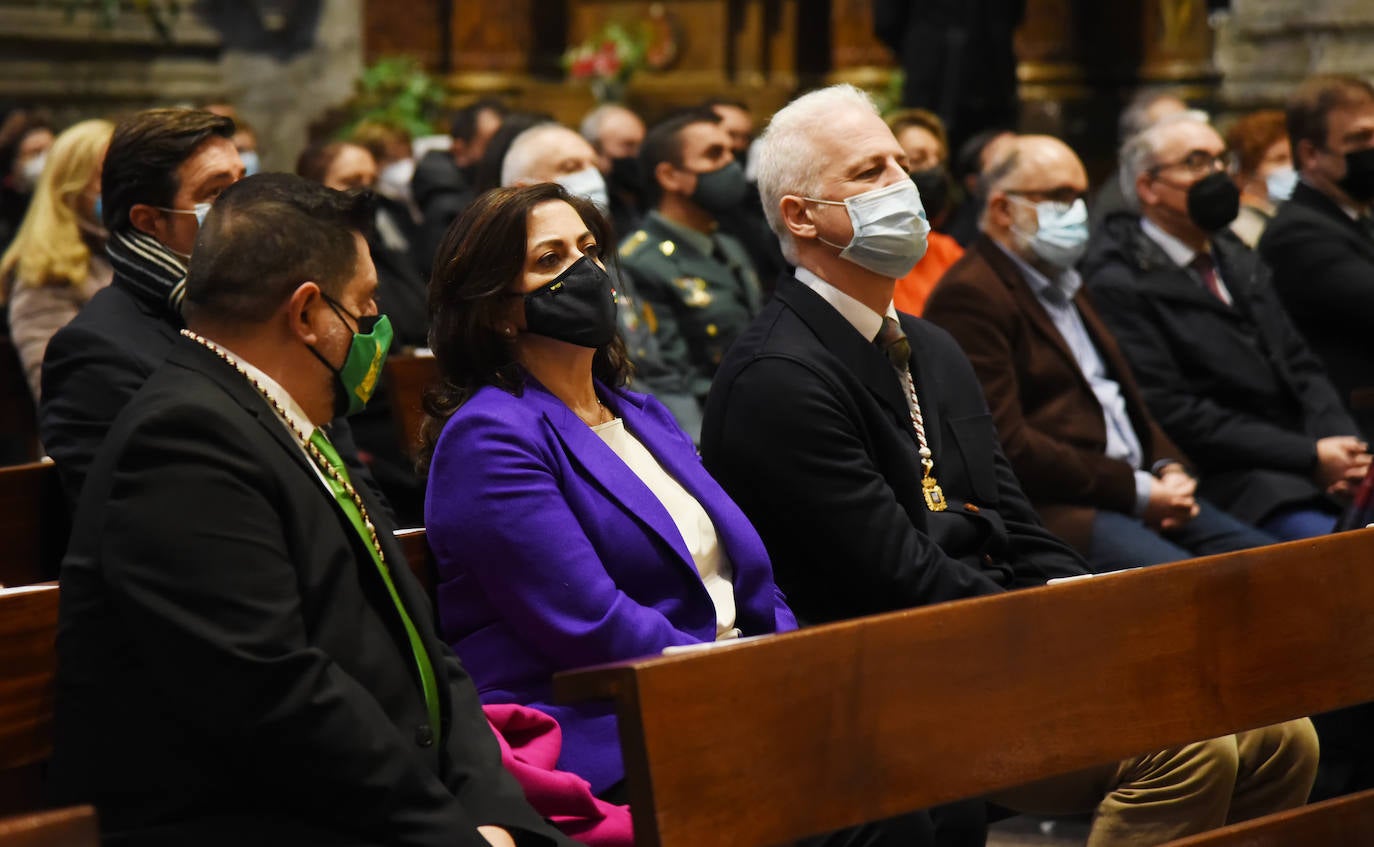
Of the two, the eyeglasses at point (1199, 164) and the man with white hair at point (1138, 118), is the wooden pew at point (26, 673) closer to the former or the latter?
the eyeglasses at point (1199, 164)

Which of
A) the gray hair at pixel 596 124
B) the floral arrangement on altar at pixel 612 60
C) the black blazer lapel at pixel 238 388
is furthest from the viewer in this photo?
the floral arrangement on altar at pixel 612 60

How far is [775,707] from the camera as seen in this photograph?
2.13 meters

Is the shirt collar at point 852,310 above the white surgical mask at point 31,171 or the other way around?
above

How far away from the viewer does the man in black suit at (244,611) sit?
2.08m

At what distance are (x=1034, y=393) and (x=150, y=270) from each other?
2.35m

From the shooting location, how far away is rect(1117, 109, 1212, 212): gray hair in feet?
17.4

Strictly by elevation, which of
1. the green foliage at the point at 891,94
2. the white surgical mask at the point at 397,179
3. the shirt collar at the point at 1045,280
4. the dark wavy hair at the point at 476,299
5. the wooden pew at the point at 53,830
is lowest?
the white surgical mask at the point at 397,179

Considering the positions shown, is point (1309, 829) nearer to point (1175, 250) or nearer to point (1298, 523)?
point (1298, 523)

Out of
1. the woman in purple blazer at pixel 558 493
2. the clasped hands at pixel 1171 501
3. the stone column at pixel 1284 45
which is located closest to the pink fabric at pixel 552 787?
the woman in purple blazer at pixel 558 493

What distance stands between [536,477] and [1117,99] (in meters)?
7.88

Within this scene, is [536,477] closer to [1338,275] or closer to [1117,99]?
[1338,275]

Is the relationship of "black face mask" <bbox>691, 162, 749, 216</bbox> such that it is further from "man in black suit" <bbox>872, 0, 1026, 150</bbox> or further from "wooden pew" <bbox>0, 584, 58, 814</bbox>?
"wooden pew" <bbox>0, 584, 58, 814</bbox>

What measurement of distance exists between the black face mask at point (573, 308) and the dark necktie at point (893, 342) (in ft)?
2.37

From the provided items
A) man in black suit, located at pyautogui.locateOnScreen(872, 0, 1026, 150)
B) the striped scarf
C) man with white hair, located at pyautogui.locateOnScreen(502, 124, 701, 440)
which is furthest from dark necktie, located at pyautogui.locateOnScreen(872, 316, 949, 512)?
man in black suit, located at pyautogui.locateOnScreen(872, 0, 1026, 150)
